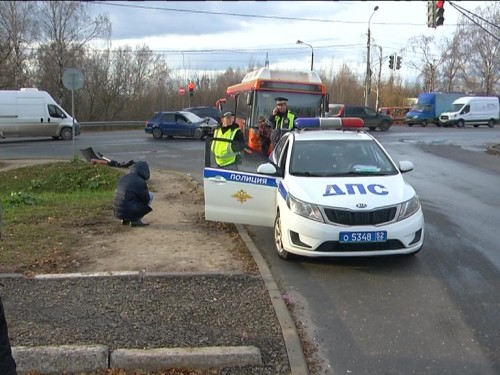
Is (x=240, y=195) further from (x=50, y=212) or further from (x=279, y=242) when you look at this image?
(x=50, y=212)

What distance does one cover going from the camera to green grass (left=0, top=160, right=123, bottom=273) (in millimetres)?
6570

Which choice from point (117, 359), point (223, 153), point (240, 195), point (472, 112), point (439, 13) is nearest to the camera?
point (117, 359)

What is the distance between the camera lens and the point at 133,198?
8.31 metres

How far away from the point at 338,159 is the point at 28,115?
84.1 feet

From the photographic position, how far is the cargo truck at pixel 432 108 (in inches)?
1810

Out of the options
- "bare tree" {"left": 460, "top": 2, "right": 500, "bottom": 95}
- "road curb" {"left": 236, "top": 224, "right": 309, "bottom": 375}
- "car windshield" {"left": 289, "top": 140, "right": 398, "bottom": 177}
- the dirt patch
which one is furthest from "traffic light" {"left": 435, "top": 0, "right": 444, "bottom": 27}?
"bare tree" {"left": 460, "top": 2, "right": 500, "bottom": 95}

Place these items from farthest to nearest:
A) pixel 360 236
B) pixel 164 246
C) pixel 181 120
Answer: pixel 181 120 → pixel 164 246 → pixel 360 236

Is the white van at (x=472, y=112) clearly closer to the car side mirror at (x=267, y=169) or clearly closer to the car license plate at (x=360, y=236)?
the car side mirror at (x=267, y=169)

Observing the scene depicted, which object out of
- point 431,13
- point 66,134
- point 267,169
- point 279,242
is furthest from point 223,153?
point 66,134

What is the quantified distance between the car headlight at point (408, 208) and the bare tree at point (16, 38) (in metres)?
41.5

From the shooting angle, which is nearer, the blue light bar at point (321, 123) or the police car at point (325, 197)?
the police car at point (325, 197)

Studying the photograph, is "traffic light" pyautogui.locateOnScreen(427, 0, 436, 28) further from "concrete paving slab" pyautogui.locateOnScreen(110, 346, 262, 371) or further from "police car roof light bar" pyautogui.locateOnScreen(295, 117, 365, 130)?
"concrete paving slab" pyautogui.locateOnScreen(110, 346, 262, 371)

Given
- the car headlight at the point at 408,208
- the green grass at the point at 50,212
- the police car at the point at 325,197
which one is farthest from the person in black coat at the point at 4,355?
the car headlight at the point at 408,208

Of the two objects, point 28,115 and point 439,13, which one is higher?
point 439,13
